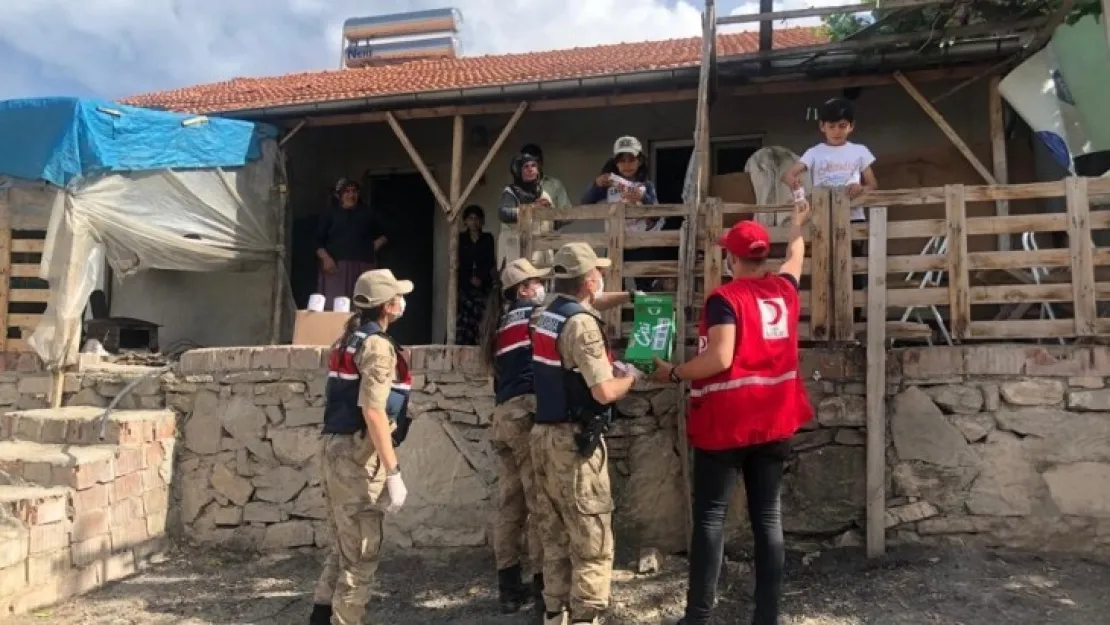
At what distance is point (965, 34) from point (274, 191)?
604 centimetres

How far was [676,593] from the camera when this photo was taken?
4.25 m

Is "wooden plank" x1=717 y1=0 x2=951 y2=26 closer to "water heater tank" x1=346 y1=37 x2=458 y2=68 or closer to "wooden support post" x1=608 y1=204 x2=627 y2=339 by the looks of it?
"wooden support post" x1=608 y1=204 x2=627 y2=339

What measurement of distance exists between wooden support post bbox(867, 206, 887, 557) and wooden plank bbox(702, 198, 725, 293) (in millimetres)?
837

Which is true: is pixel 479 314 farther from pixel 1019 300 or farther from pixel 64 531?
pixel 1019 300

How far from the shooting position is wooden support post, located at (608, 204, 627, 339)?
15.8 ft

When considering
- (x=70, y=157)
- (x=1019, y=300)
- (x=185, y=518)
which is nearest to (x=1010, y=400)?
(x=1019, y=300)

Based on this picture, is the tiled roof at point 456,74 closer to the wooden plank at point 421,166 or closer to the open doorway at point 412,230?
the wooden plank at point 421,166

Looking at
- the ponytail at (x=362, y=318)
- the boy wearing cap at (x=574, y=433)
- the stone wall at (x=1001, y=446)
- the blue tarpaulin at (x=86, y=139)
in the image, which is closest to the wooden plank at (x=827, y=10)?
the stone wall at (x=1001, y=446)

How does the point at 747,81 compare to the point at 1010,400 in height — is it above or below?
above

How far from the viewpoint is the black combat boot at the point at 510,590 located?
4.20m

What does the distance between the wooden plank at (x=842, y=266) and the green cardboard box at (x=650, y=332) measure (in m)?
1.07

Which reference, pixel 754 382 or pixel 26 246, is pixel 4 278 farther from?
pixel 754 382

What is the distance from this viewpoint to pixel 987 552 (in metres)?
4.37

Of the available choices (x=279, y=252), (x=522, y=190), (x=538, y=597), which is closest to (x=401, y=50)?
(x=279, y=252)
